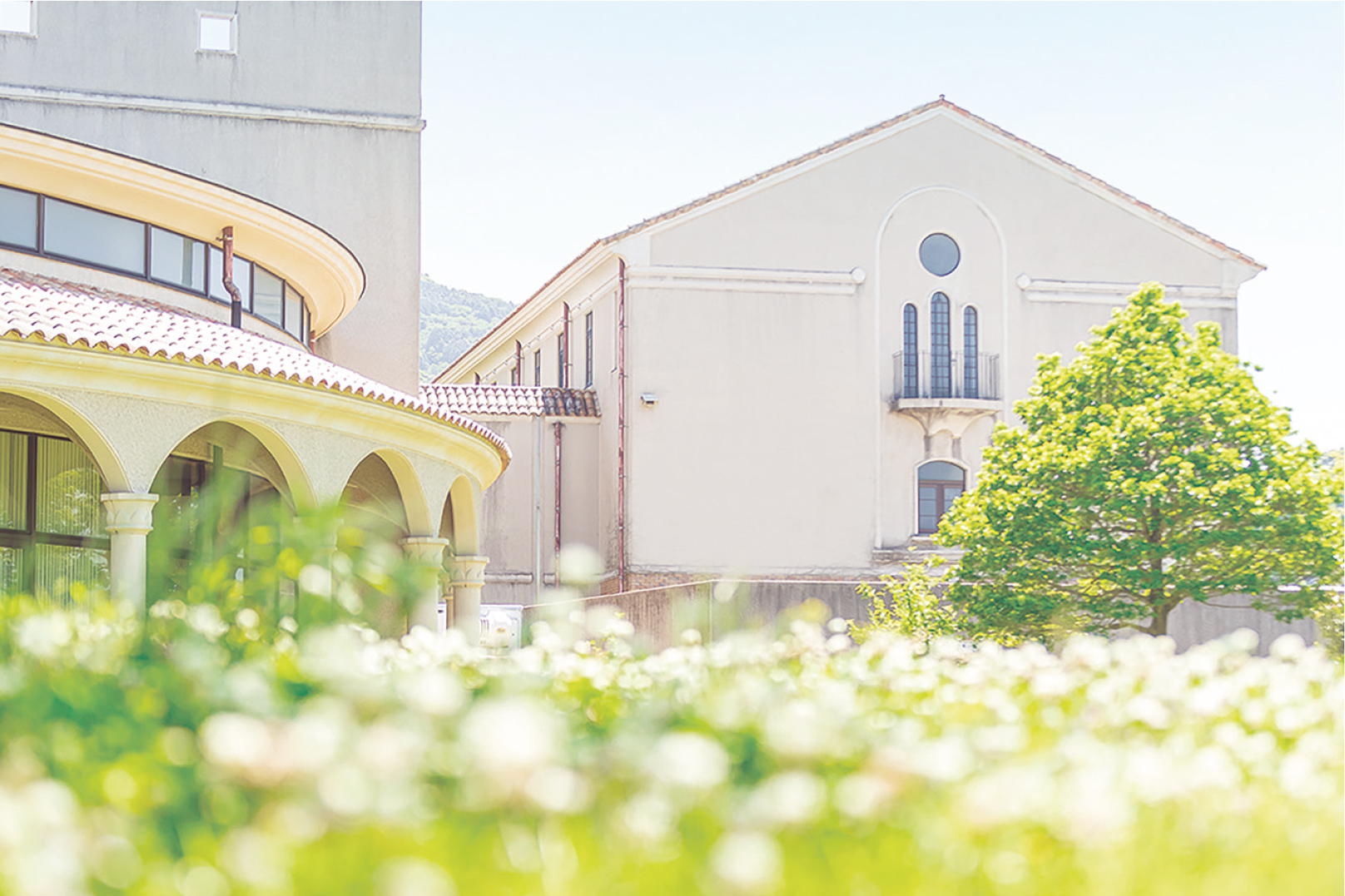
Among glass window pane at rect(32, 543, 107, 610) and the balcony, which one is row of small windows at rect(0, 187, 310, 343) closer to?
glass window pane at rect(32, 543, 107, 610)

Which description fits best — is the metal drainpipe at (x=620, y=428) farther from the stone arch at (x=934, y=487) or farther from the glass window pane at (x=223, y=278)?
the glass window pane at (x=223, y=278)

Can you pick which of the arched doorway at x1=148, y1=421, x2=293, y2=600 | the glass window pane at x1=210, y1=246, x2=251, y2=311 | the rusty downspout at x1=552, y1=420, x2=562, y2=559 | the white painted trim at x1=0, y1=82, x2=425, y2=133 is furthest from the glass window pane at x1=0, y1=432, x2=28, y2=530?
the rusty downspout at x1=552, y1=420, x2=562, y2=559

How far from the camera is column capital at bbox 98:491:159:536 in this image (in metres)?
13.1

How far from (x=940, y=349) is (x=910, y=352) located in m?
0.73

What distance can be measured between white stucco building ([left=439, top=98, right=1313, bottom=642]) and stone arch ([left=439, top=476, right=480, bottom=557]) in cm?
1400

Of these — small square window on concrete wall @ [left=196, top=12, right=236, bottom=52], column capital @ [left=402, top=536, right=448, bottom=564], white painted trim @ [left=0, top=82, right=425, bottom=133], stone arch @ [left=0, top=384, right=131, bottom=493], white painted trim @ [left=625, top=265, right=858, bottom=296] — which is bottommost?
column capital @ [left=402, top=536, right=448, bottom=564]

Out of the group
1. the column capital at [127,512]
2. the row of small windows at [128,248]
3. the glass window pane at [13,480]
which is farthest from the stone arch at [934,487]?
the column capital at [127,512]

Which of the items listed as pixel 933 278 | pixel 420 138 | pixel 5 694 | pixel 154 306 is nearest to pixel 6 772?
pixel 5 694

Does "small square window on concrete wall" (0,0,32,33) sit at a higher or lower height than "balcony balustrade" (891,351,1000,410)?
higher

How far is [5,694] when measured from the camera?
14.6 feet

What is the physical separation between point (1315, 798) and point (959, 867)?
5.42 feet

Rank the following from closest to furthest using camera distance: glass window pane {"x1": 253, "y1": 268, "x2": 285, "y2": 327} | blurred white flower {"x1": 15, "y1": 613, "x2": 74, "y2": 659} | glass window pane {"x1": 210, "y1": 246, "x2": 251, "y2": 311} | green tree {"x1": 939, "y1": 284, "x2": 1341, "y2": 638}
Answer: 1. blurred white flower {"x1": 15, "y1": 613, "x2": 74, "y2": 659}
2. glass window pane {"x1": 210, "y1": 246, "x2": 251, "y2": 311}
3. glass window pane {"x1": 253, "y1": 268, "x2": 285, "y2": 327}
4. green tree {"x1": 939, "y1": 284, "x2": 1341, "y2": 638}

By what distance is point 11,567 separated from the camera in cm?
1472

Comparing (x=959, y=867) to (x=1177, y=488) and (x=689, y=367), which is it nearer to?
(x=1177, y=488)
